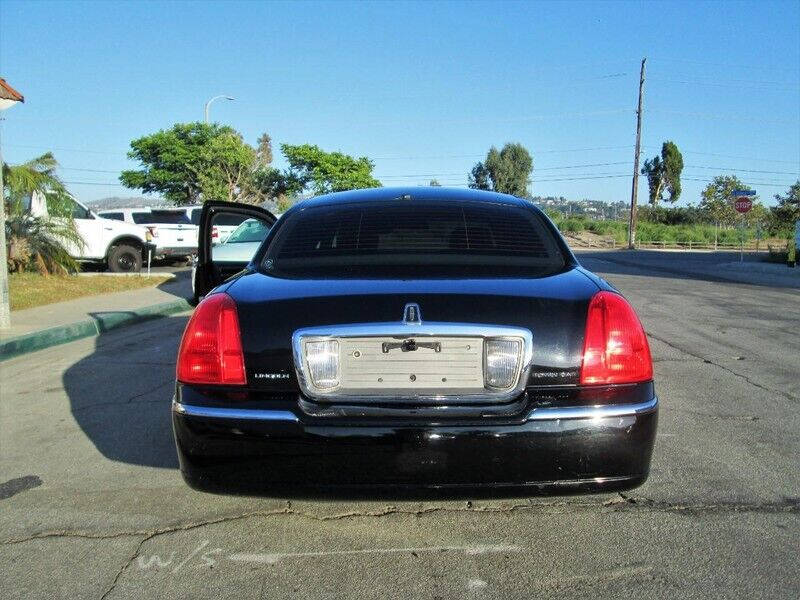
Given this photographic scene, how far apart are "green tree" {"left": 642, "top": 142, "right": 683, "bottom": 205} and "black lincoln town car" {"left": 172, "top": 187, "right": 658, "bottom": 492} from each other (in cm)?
8541

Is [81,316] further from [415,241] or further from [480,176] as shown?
[480,176]

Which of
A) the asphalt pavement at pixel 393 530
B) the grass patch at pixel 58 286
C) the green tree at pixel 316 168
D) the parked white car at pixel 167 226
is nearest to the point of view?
the asphalt pavement at pixel 393 530

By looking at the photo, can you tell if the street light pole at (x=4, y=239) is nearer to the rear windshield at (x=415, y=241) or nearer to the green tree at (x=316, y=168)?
the rear windshield at (x=415, y=241)

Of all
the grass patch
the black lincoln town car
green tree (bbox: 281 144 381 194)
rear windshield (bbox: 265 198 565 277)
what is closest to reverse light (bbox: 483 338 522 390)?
the black lincoln town car

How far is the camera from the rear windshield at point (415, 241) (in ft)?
10.2

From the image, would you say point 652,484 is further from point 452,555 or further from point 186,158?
point 186,158

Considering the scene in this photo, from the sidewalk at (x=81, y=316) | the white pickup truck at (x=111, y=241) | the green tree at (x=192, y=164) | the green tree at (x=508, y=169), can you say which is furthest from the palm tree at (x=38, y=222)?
the green tree at (x=508, y=169)

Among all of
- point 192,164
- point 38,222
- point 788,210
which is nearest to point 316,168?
point 192,164

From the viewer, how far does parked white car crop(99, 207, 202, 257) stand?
20828mm

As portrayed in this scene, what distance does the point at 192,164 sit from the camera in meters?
49.2

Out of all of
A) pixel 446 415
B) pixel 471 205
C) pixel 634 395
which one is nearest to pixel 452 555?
pixel 446 415

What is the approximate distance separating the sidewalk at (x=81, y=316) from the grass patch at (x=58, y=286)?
1.03ft

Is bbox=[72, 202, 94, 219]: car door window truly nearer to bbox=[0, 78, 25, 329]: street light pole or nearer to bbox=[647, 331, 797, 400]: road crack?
bbox=[0, 78, 25, 329]: street light pole

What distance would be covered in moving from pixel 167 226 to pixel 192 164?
30074 millimetres
